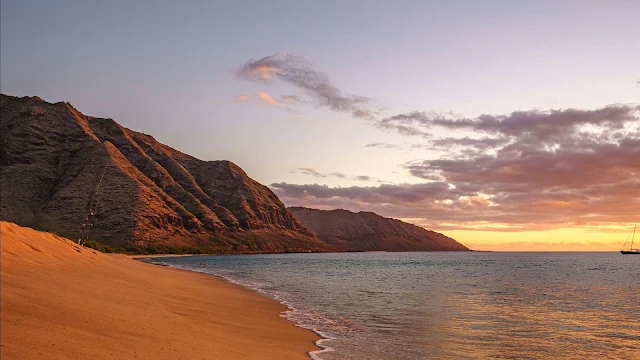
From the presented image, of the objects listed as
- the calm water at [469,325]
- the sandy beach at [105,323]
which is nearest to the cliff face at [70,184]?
the calm water at [469,325]

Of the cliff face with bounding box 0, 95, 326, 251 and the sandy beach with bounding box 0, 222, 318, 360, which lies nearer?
the sandy beach with bounding box 0, 222, 318, 360

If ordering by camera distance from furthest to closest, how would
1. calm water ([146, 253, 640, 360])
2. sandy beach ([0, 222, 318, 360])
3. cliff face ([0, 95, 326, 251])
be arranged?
cliff face ([0, 95, 326, 251]) < calm water ([146, 253, 640, 360]) < sandy beach ([0, 222, 318, 360])

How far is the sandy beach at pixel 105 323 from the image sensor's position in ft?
32.9

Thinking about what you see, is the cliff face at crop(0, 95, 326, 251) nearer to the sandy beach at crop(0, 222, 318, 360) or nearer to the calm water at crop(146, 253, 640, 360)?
the calm water at crop(146, 253, 640, 360)

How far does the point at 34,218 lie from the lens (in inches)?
5940

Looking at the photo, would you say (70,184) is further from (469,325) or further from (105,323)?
(105,323)

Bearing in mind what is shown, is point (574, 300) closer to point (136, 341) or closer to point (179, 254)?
point (136, 341)

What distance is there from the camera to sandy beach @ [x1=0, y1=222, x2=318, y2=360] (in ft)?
32.9

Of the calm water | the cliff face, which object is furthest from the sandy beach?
the cliff face

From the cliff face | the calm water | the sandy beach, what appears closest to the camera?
the sandy beach

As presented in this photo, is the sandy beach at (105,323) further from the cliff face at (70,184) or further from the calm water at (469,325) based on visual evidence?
the cliff face at (70,184)

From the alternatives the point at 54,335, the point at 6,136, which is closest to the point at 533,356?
the point at 54,335

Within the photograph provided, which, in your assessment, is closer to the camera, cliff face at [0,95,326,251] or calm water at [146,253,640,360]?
calm water at [146,253,640,360]

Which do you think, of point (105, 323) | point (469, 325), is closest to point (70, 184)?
point (469, 325)
